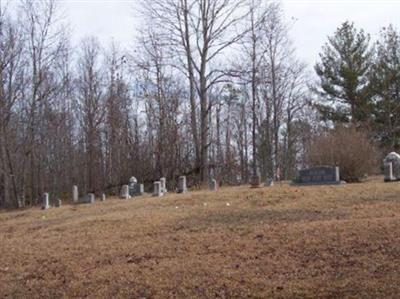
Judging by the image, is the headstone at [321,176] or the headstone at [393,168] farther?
the headstone at [393,168]

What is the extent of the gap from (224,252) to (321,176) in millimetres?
9171

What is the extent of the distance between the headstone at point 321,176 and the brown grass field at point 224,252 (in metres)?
2.96

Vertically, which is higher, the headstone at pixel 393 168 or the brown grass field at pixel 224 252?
the headstone at pixel 393 168

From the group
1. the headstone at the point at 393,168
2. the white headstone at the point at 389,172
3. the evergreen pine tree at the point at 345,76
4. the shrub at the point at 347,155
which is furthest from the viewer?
the evergreen pine tree at the point at 345,76

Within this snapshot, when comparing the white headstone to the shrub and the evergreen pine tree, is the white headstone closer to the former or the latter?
the shrub

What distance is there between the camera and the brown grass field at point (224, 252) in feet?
26.2

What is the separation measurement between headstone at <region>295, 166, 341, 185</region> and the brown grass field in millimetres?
2965

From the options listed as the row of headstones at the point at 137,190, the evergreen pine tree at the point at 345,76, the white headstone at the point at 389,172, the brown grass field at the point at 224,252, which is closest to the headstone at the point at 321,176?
the white headstone at the point at 389,172

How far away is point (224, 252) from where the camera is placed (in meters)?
9.73

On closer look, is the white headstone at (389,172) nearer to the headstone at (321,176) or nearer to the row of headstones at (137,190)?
the headstone at (321,176)

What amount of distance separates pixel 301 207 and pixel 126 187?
1138 cm

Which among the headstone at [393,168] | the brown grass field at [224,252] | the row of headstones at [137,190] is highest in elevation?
the headstone at [393,168]

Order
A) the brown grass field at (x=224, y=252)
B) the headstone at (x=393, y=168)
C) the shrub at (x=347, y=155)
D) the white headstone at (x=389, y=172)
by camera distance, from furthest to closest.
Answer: the shrub at (x=347, y=155) → the headstone at (x=393, y=168) → the white headstone at (x=389, y=172) → the brown grass field at (x=224, y=252)

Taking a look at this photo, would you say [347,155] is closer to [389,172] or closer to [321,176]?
[389,172]
